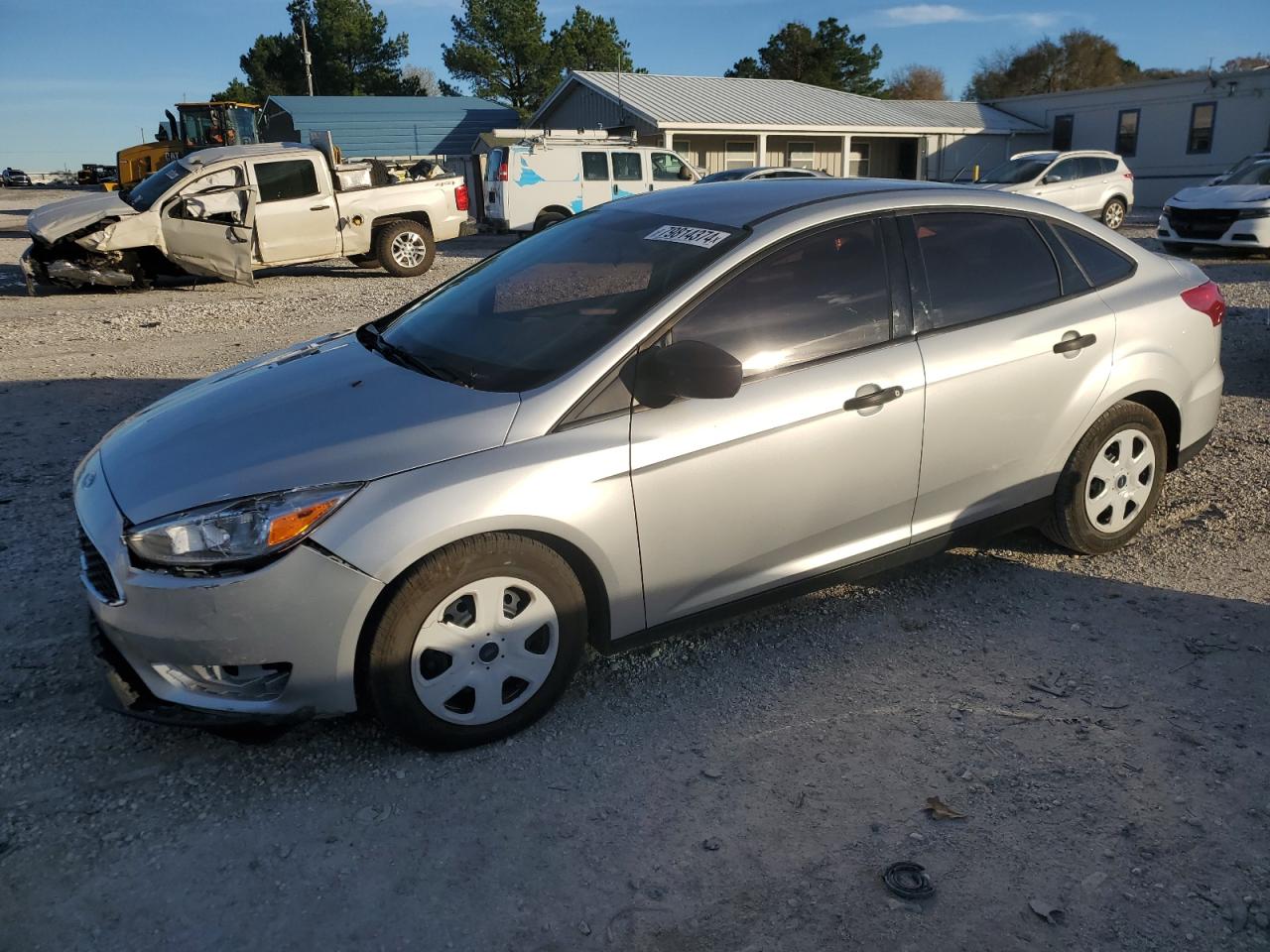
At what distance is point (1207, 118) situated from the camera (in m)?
29.5

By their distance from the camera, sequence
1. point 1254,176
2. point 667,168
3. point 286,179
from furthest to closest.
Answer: point 667,168
point 1254,176
point 286,179

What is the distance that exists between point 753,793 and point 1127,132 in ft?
117

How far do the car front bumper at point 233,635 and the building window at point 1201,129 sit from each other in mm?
34238

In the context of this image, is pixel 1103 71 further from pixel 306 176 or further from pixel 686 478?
pixel 686 478

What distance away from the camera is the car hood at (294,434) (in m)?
2.73

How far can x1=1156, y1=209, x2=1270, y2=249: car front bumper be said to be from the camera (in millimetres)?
13508

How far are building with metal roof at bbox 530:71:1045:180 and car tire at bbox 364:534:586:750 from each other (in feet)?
89.2

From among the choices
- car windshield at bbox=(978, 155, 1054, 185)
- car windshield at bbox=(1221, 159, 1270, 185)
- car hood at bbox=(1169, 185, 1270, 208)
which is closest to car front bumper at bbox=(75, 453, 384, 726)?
car hood at bbox=(1169, 185, 1270, 208)

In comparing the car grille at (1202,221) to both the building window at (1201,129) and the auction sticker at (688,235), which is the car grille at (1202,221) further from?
the building window at (1201,129)

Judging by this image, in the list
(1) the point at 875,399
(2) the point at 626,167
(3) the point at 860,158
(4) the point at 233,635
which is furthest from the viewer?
(3) the point at 860,158

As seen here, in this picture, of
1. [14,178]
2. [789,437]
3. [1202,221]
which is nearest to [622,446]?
[789,437]

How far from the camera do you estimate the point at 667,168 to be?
21234mm

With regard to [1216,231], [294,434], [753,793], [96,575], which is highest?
[294,434]

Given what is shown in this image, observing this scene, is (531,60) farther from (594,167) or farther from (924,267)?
(924,267)
